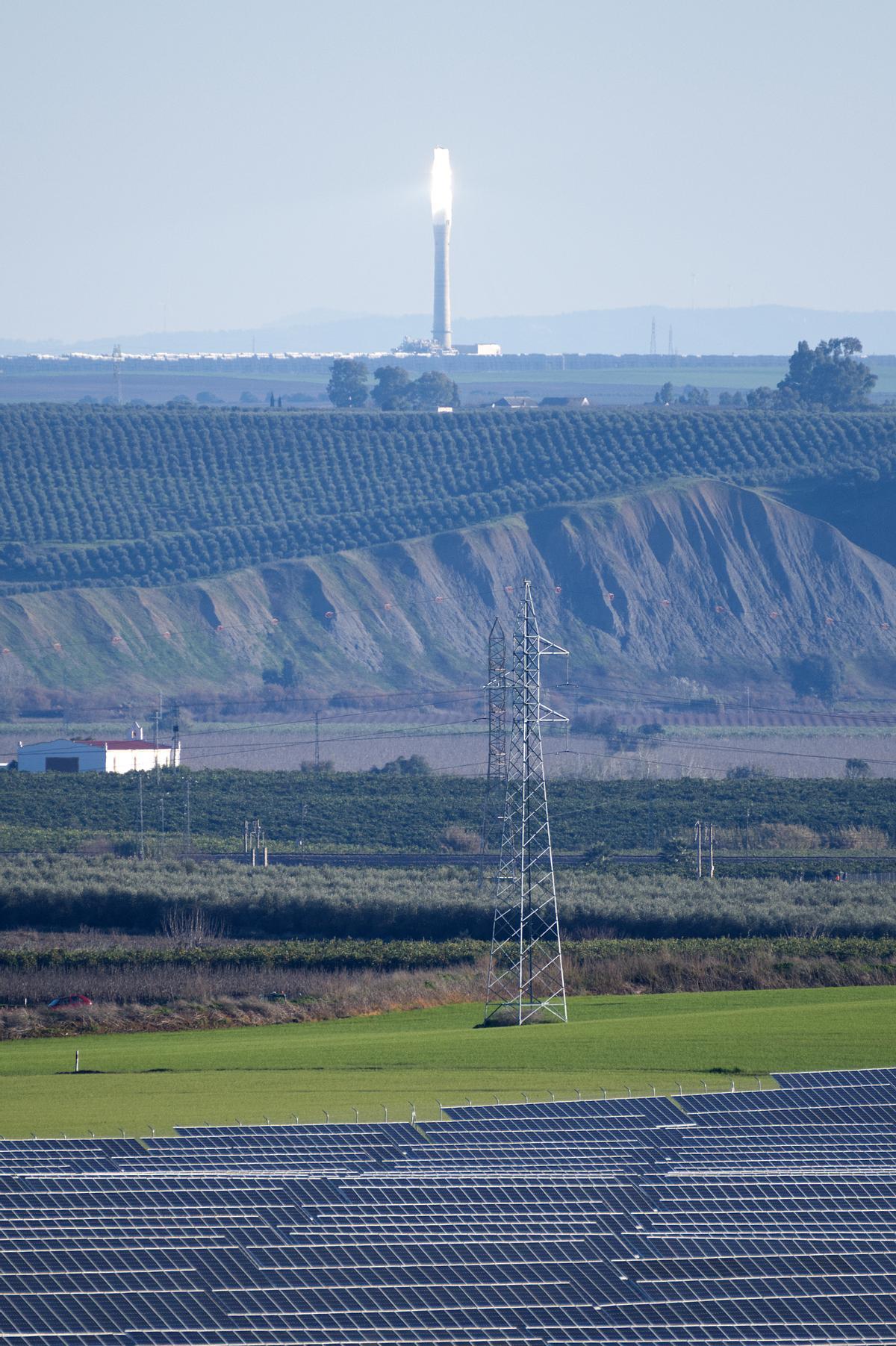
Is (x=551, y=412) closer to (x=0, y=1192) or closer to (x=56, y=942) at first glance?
(x=56, y=942)

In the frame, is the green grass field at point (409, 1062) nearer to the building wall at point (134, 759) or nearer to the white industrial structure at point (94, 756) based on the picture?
the building wall at point (134, 759)

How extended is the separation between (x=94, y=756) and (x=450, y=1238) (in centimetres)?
7254

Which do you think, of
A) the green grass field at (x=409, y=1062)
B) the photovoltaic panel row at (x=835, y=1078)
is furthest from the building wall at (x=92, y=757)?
the photovoltaic panel row at (x=835, y=1078)

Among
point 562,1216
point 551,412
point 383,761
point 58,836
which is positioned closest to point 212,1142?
point 562,1216

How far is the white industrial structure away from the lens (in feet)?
294

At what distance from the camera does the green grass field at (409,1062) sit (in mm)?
28281

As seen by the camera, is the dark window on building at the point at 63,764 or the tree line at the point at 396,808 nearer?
the tree line at the point at 396,808

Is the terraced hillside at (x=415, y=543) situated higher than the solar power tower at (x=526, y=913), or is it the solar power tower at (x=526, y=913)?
the terraced hillside at (x=415, y=543)

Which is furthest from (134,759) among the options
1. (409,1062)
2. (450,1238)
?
(450,1238)

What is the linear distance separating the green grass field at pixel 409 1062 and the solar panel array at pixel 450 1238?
3839mm

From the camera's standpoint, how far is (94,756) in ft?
294

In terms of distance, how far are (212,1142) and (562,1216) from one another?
5.72 meters

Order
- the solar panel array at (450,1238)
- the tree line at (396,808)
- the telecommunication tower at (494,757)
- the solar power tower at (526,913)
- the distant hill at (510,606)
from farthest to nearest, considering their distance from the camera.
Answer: the distant hill at (510,606)
the tree line at (396,808)
the telecommunication tower at (494,757)
the solar power tower at (526,913)
the solar panel array at (450,1238)

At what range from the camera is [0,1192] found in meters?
20.5
